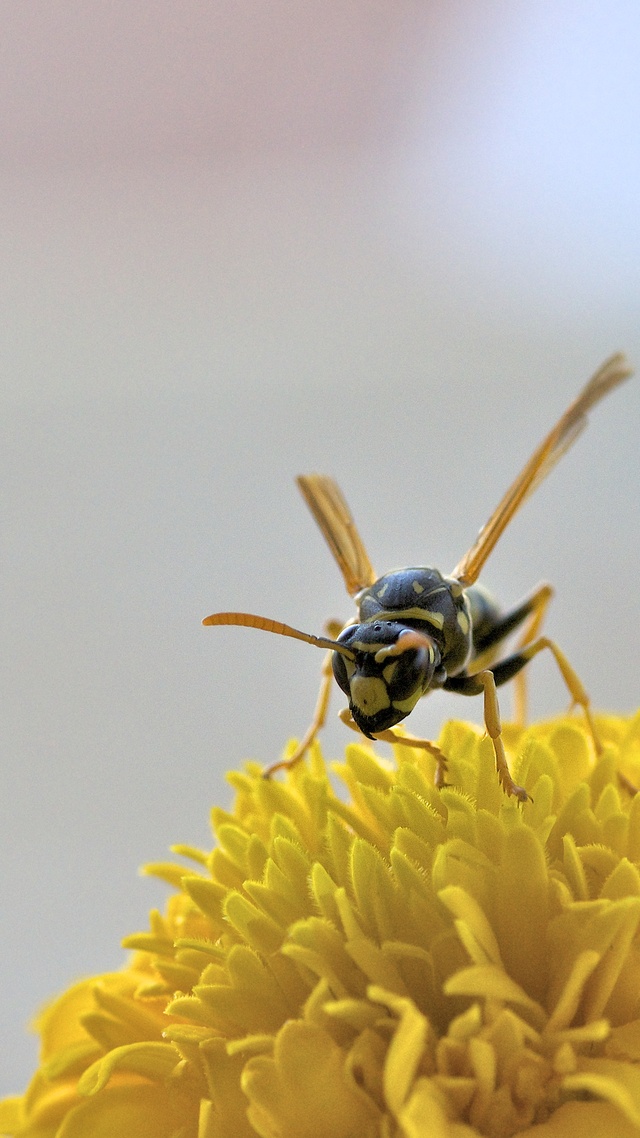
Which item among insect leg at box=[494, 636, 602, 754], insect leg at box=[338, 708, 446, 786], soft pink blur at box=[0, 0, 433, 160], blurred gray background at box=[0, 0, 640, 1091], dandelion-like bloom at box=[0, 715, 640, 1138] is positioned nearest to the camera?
dandelion-like bloom at box=[0, 715, 640, 1138]

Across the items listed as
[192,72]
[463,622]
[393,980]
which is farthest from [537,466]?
[192,72]

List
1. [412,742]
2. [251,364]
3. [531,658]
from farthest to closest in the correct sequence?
[251,364] < [531,658] < [412,742]

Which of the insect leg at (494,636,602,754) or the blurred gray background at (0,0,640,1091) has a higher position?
the blurred gray background at (0,0,640,1091)

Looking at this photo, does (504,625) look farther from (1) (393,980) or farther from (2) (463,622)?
(1) (393,980)

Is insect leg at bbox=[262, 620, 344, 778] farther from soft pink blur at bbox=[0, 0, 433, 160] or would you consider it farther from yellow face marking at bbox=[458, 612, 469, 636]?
soft pink blur at bbox=[0, 0, 433, 160]

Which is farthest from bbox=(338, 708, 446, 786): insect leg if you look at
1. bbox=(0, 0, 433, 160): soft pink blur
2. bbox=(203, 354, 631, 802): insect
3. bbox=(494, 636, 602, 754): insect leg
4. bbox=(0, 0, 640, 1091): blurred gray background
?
bbox=(0, 0, 433, 160): soft pink blur

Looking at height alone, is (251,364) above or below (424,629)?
above
